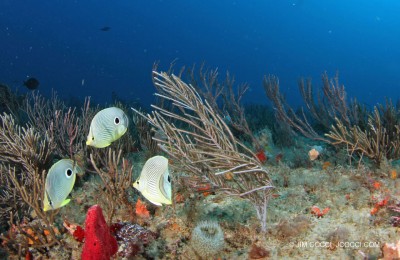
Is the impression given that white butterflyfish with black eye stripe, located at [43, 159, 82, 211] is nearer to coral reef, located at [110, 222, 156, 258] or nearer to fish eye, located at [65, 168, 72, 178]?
fish eye, located at [65, 168, 72, 178]

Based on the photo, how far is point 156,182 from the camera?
2152mm

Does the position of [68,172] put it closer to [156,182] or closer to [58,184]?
[58,184]

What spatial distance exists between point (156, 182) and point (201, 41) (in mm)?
115805

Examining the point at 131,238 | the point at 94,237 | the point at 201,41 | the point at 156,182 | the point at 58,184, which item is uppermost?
the point at 156,182

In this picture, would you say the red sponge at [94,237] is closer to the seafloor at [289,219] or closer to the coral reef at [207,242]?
the seafloor at [289,219]

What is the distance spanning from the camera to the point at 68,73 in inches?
3524

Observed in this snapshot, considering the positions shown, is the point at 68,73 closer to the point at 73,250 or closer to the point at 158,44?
the point at 158,44

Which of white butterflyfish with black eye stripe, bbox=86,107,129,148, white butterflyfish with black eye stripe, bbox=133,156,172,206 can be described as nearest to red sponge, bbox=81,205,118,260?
white butterflyfish with black eye stripe, bbox=86,107,129,148

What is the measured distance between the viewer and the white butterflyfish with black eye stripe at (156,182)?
84.7 inches

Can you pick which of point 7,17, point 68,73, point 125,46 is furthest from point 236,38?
point 7,17

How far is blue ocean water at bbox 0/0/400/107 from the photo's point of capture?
286 feet

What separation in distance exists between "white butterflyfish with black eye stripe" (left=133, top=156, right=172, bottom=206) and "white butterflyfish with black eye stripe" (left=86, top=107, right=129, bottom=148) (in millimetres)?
778

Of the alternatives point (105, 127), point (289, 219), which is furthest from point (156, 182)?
point (289, 219)

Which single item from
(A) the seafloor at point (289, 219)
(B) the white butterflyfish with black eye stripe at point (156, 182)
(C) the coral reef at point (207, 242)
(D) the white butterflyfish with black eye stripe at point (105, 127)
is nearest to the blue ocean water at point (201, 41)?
(A) the seafloor at point (289, 219)
